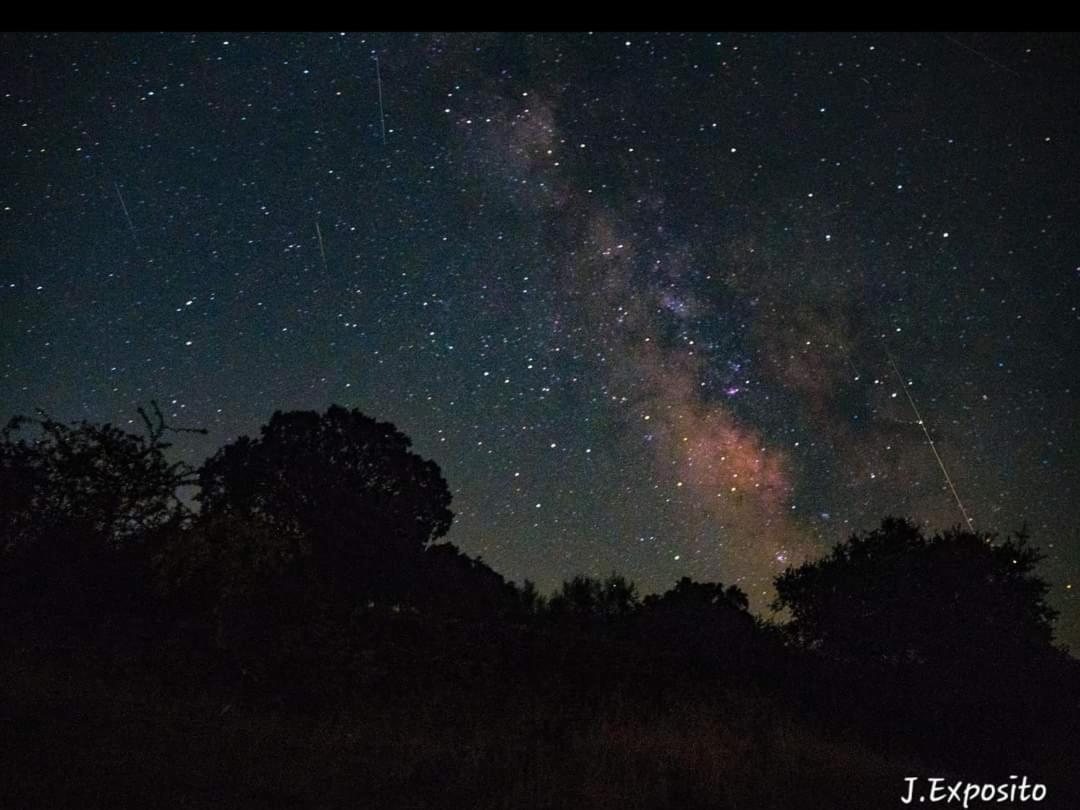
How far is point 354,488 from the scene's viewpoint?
98.0ft

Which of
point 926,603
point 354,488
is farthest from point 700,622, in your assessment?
point 354,488

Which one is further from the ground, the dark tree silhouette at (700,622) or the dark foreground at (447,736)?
the dark tree silhouette at (700,622)

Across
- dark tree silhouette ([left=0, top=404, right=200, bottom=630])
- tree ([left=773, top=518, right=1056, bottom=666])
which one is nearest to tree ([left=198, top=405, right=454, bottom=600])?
dark tree silhouette ([left=0, top=404, right=200, bottom=630])

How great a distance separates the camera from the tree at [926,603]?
2412cm

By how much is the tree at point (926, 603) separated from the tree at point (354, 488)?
1530 cm

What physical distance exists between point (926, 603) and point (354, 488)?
67.9ft

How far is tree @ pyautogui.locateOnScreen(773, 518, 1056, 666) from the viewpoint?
24.1 metres

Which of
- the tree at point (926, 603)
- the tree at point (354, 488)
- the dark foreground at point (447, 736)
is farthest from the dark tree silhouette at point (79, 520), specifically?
the tree at point (926, 603)
